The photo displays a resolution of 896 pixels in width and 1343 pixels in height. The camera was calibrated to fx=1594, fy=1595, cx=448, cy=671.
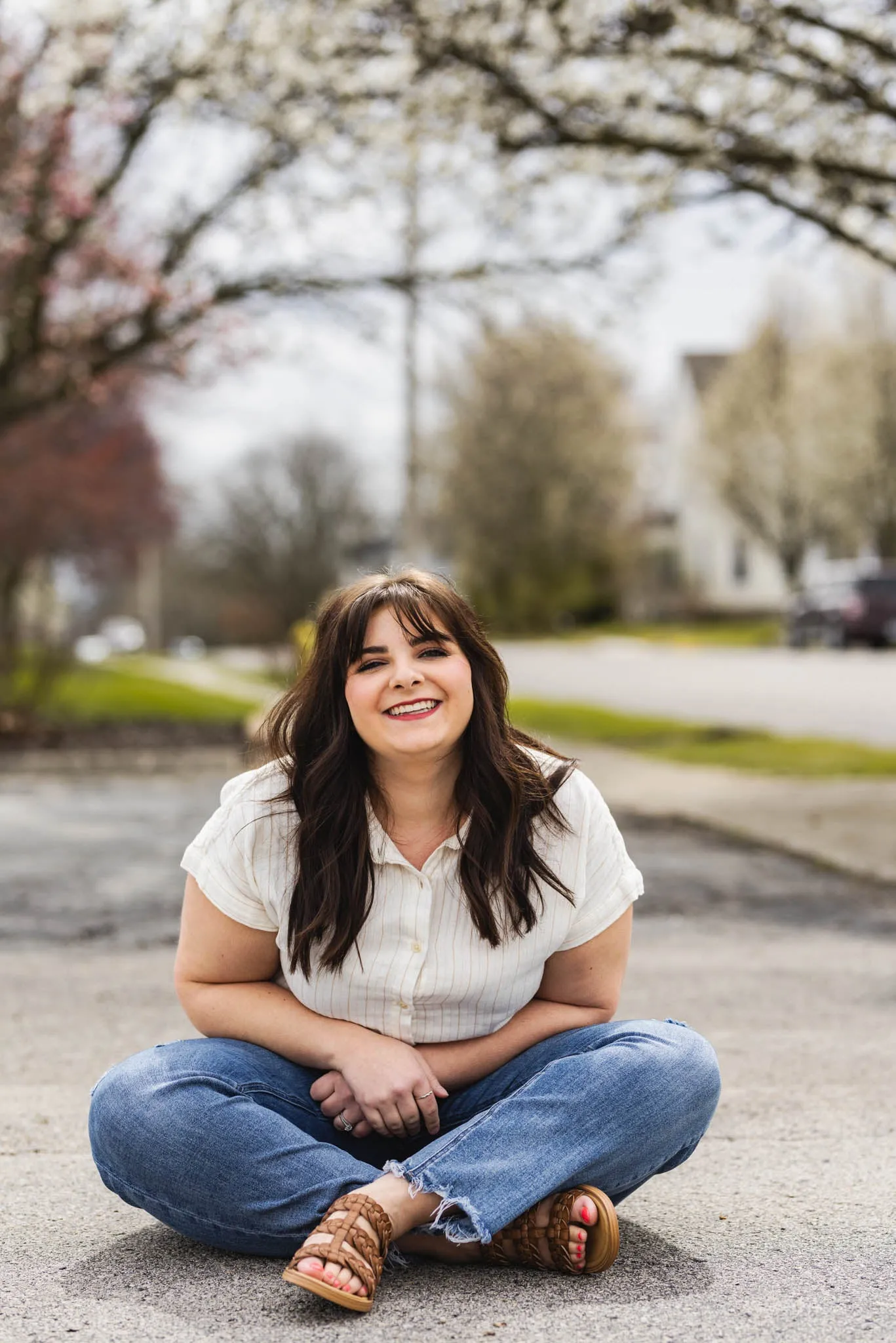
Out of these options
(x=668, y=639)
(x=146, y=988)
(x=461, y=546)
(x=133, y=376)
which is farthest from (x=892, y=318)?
(x=146, y=988)

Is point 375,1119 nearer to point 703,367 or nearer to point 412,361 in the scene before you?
point 412,361

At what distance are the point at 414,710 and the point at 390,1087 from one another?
2.32 ft

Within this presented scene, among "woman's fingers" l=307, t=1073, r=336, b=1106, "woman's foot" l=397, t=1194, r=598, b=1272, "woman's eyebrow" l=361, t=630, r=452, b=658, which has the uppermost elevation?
"woman's eyebrow" l=361, t=630, r=452, b=658

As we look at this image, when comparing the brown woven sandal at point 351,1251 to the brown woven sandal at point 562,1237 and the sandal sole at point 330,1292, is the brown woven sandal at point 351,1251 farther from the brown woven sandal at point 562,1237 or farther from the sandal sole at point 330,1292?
the brown woven sandal at point 562,1237

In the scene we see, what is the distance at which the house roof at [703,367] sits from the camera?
5588 cm

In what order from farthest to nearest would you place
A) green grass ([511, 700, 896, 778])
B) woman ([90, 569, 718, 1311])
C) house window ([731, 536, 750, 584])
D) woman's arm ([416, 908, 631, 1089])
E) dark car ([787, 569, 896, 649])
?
house window ([731, 536, 750, 584]), dark car ([787, 569, 896, 649]), green grass ([511, 700, 896, 778]), woman's arm ([416, 908, 631, 1089]), woman ([90, 569, 718, 1311])

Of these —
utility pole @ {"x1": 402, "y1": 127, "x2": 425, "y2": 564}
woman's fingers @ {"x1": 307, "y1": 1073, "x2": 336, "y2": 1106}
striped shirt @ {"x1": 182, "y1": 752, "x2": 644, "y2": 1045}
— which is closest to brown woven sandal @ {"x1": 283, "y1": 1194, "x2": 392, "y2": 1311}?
woman's fingers @ {"x1": 307, "y1": 1073, "x2": 336, "y2": 1106}

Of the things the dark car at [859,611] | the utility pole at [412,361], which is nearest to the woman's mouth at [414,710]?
the utility pole at [412,361]

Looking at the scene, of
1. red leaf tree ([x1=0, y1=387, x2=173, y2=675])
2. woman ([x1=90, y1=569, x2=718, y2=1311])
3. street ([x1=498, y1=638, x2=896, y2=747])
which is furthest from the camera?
red leaf tree ([x1=0, y1=387, x2=173, y2=675])

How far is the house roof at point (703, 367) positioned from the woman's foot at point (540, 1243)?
175 feet

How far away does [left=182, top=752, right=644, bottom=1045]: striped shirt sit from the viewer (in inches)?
121

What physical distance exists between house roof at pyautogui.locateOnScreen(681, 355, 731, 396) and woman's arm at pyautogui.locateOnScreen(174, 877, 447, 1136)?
53189 millimetres

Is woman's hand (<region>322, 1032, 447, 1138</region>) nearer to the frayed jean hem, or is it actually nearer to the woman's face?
the frayed jean hem

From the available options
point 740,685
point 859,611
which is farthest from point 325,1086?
point 859,611
